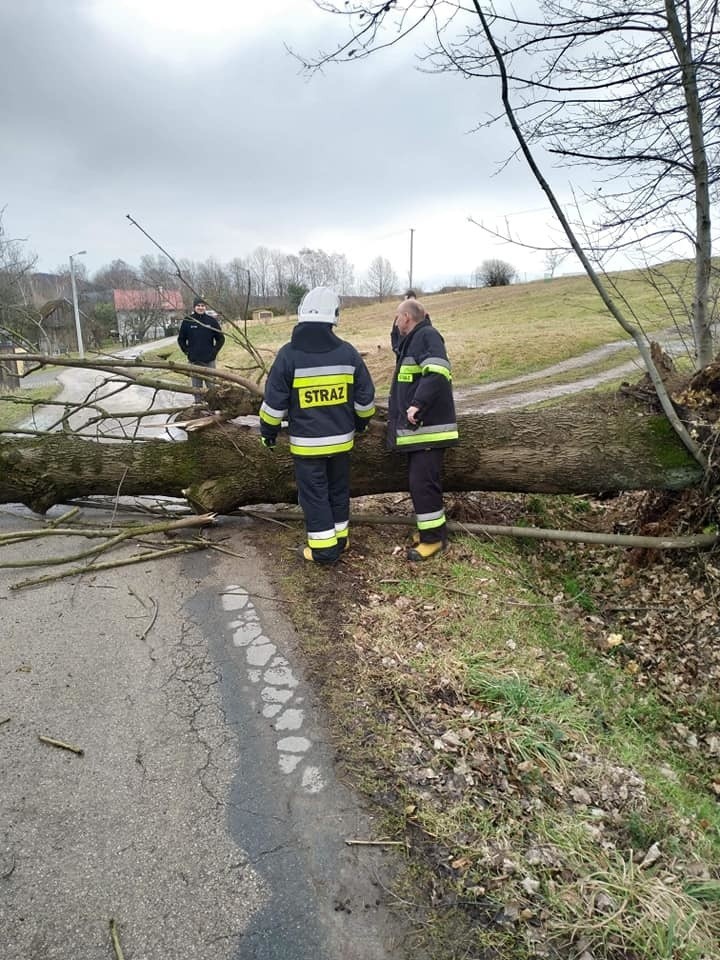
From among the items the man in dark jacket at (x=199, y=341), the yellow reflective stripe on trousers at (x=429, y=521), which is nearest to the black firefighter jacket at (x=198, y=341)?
the man in dark jacket at (x=199, y=341)

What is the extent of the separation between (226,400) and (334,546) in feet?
5.73

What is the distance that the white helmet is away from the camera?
4.18 metres

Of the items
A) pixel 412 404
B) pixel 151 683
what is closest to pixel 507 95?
pixel 412 404

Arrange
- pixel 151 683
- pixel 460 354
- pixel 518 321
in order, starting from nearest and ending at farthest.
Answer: pixel 151 683 < pixel 460 354 < pixel 518 321

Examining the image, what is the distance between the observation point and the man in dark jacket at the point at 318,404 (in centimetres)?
423

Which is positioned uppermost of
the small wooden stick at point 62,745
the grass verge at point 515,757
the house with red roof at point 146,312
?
the house with red roof at point 146,312

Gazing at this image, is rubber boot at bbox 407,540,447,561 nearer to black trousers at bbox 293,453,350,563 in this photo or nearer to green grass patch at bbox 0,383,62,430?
black trousers at bbox 293,453,350,563

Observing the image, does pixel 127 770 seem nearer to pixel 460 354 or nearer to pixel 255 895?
pixel 255 895

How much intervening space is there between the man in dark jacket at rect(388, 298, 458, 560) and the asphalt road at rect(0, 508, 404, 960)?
1.44 m

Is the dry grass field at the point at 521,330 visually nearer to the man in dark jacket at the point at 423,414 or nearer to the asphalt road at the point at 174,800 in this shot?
the man in dark jacket at the point at 423,414

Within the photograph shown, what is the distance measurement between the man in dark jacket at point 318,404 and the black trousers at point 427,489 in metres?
0.51

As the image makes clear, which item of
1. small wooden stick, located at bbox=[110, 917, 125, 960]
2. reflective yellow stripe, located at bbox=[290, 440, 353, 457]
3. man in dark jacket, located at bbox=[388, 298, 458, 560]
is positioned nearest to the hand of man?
man in dark jacket, located at bbox=[388, 298, 458, 560]

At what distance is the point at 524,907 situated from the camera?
6.93ft

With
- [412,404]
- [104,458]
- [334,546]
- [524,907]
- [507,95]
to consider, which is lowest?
[524,907]
